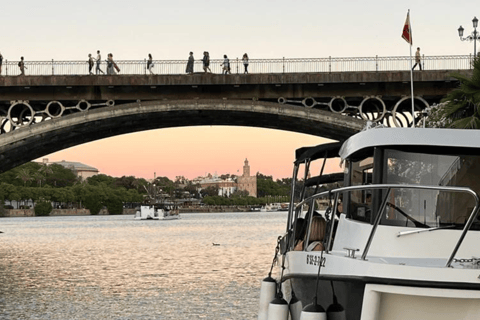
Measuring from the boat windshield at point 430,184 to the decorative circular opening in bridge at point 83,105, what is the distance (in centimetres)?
3880

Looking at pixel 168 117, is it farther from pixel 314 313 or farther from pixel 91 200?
pixel 91 200

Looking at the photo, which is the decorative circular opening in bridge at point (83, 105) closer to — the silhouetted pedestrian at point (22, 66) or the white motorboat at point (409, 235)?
the silhouetted pedestrian at point (22, 66)

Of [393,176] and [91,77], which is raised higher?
[91,77]

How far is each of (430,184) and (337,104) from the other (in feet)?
130

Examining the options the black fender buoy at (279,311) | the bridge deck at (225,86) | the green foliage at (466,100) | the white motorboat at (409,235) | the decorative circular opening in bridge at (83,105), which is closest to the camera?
the white motorboat at (409,235)

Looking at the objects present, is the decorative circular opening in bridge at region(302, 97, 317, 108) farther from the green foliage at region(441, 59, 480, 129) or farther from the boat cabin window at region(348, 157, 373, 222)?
the boat cabin window at region(348, 157, 373, 222)

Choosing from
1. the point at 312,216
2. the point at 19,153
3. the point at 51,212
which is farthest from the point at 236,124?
the point at 51,212

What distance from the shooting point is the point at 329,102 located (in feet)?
161

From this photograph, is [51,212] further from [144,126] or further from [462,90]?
[462,90]

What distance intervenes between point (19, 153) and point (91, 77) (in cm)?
822

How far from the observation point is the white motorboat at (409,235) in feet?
35.0

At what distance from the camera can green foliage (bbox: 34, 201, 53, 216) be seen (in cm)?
18675

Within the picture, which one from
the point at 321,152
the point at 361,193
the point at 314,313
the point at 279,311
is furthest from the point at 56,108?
the point at 314,313

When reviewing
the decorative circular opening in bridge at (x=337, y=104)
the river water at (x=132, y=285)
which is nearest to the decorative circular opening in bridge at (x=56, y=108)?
the river water at (x=132, y=285)
